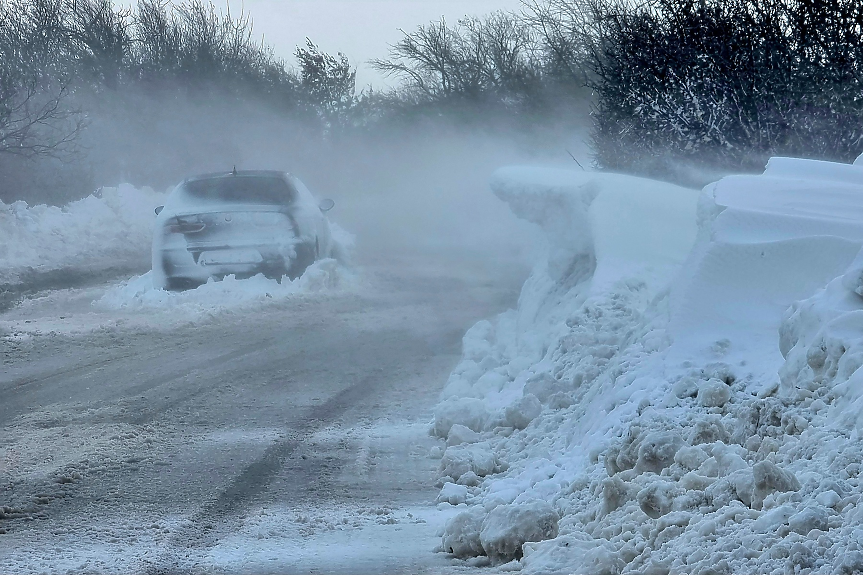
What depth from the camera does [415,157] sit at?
136 ft

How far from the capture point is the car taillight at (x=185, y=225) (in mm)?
10562

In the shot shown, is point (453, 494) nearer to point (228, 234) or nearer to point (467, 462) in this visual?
point (467, 462)

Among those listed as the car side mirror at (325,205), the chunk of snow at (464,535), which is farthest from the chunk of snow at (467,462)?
the car side mirror at (325,205)

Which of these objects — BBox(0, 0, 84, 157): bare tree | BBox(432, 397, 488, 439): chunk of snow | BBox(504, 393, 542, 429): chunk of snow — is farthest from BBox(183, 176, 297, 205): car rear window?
BBox(0, 0, 84, 157): bare tree

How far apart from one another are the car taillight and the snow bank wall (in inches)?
152

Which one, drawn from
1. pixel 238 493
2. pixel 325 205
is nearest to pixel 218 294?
pixel 325 205

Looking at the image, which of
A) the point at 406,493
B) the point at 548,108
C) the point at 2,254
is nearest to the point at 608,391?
the point at 406,493

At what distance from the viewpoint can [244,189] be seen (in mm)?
11219

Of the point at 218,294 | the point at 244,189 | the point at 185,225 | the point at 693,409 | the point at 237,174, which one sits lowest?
the point at 693,409

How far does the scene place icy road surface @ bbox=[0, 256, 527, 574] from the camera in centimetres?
369

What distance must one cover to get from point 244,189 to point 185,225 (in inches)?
39.1

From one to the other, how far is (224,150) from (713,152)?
77.6 ft

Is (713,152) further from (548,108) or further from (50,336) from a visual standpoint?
(548,108)

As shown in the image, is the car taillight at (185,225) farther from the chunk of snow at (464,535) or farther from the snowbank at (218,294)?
the chunk of snow at (464,535)
